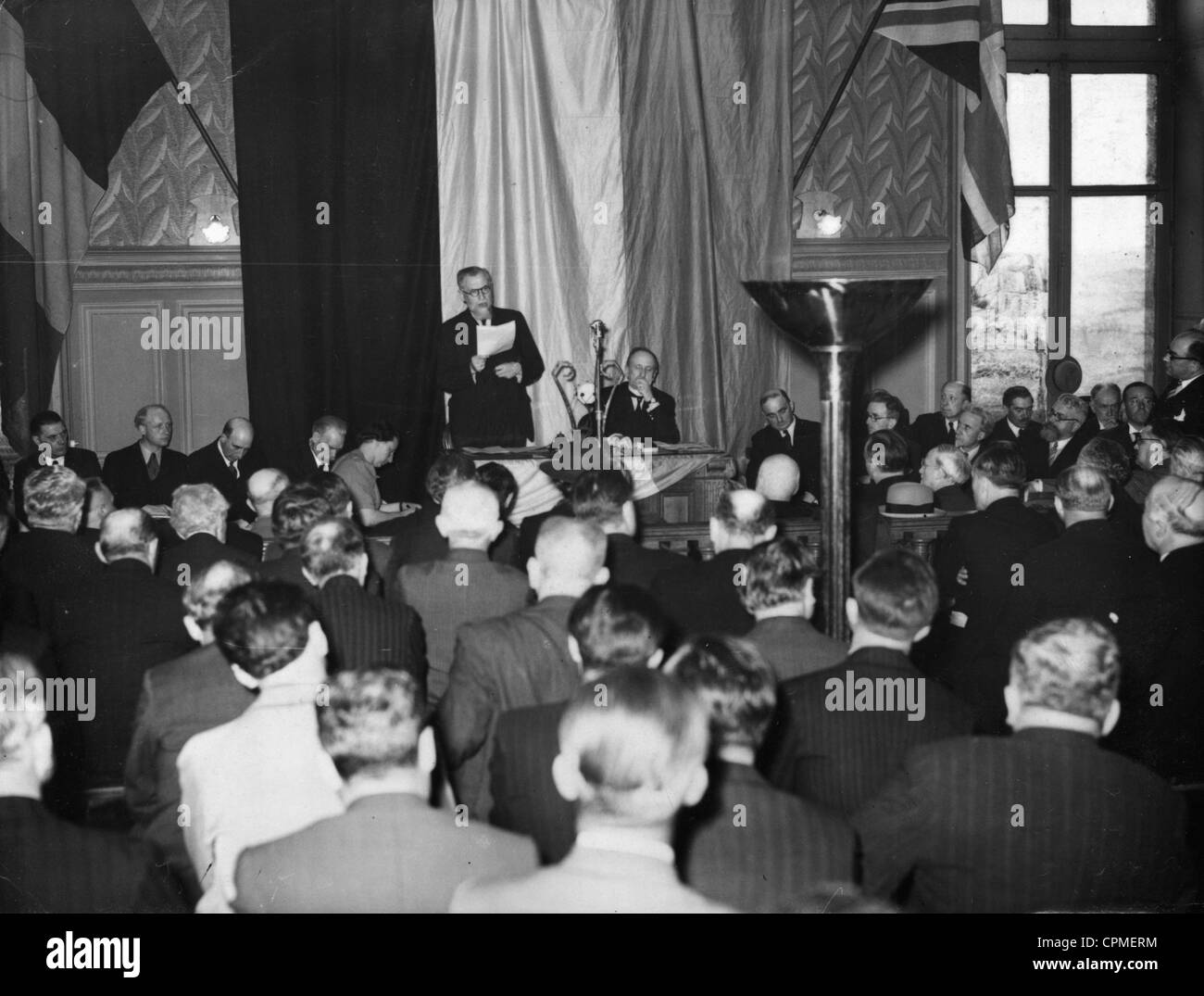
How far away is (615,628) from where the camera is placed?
113 inches

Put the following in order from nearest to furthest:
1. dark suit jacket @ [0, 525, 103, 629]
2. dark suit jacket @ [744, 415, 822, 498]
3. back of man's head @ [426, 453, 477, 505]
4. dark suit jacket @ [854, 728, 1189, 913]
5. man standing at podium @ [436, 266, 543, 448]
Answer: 1. dark suit jacket @ [854, 728, 1189, 913]
2. dark suit jacket @ [0, 525, 103, 629]
3. back of man's head @ [426, 453, 477, 505]
4. man standing at podium @ [436, 266, 543, 448]
5. dark suit jacket @ [744, 415, 822, 498]

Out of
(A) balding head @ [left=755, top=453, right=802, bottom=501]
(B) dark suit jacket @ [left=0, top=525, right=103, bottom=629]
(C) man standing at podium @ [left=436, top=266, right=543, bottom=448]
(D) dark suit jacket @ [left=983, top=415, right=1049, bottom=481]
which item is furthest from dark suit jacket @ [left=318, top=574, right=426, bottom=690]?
(D) dark suit jacket @ [left=983, top=415, right=1049, bottom=481]

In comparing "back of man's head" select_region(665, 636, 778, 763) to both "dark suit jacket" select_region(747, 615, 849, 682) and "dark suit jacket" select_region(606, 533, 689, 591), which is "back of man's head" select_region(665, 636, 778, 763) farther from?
"dark suit jacket" select_region(606, 533, 689, 591)

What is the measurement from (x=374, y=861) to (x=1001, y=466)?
3170mm

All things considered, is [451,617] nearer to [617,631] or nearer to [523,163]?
[617,631]

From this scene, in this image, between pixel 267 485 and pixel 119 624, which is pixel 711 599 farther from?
pixel 267 485

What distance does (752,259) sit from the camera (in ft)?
31.0

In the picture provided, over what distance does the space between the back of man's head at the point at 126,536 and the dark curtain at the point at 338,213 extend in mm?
4842

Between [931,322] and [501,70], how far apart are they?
3.59 meters

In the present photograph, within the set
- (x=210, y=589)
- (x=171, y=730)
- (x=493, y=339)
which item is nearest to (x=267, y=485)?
(x=210, y=589)

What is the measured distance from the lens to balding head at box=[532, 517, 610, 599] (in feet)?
11.3

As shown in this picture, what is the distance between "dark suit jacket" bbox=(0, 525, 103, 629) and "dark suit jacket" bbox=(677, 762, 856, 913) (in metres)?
2.37
